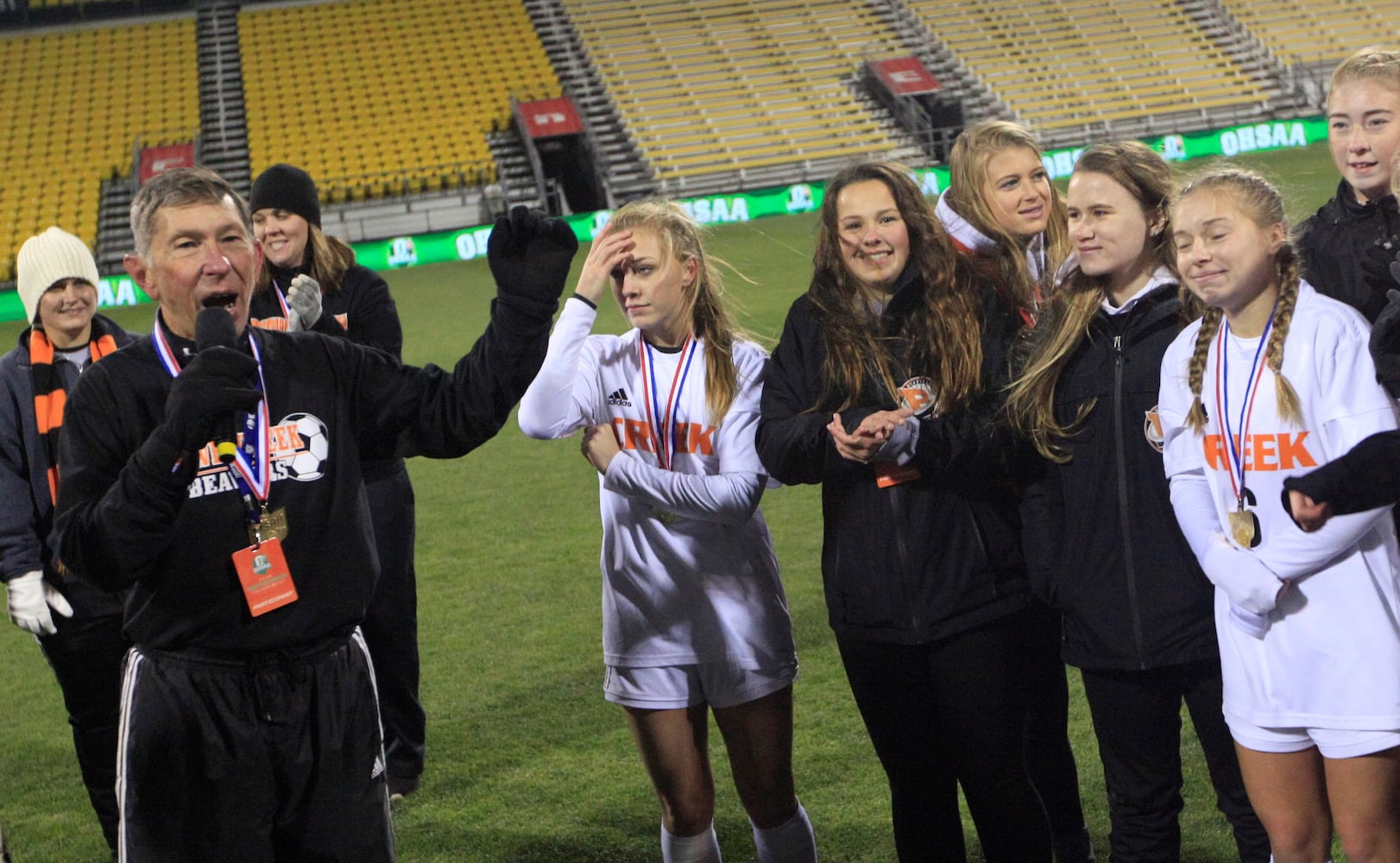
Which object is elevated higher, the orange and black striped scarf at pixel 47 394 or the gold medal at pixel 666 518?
the orange and black striped scarf at pixel 47 394

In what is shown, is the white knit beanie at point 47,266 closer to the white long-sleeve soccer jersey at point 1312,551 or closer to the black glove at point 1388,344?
the white long-sleeve soccer jersey at point 1312,551

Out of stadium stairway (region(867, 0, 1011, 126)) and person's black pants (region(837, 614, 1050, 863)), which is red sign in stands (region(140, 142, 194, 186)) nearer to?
stadium stairway (region(867, 0, 1011, 126))

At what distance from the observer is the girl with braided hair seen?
2.49 metres

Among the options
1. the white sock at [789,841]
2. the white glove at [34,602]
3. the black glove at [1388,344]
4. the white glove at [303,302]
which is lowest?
the white sock at [789,841]

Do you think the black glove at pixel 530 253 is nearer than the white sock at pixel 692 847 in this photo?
Yes

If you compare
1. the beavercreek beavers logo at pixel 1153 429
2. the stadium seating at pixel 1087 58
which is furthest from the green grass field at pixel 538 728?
the stadium seating at pixel 1087 58

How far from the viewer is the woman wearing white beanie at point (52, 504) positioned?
12.1 ft

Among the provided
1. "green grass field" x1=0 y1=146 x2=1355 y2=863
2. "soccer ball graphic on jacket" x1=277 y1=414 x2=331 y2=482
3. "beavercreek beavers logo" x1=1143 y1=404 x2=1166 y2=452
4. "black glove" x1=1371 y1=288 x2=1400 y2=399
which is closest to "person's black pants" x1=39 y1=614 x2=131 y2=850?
"green grass field" x1=0 y1=146 x2=1355 y2=863

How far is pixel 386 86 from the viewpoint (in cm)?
2577

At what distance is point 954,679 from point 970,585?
0.21 meters

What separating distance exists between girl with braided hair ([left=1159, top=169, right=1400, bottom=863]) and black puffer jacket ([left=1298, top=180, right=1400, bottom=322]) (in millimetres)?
401

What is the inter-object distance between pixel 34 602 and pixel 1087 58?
26.7 metres

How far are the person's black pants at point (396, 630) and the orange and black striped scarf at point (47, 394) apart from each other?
3.03ft

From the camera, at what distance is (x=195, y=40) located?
2730cm
